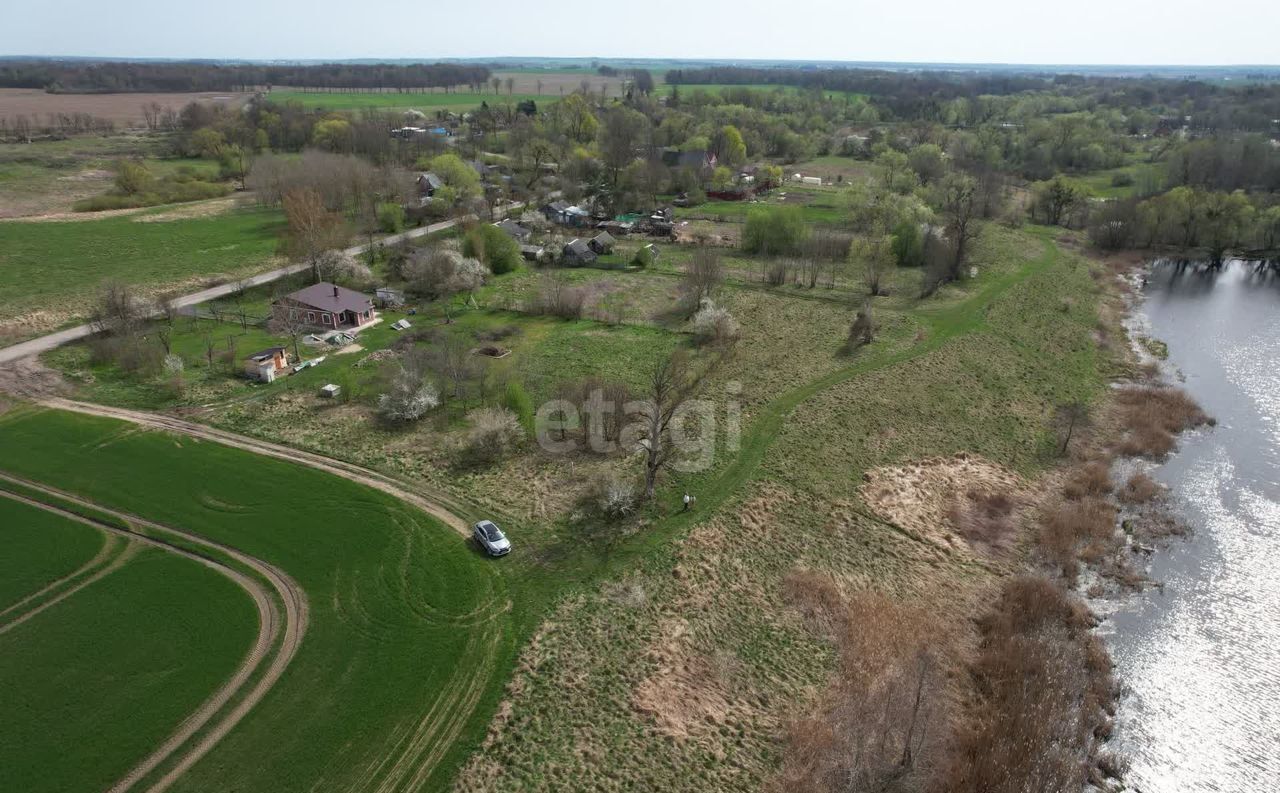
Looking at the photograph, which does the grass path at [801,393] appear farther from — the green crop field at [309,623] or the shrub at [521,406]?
the shrub at [521,406]

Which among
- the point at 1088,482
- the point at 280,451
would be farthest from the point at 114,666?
the point at 1088,482

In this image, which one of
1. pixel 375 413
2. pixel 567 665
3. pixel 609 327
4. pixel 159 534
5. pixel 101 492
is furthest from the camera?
pixel 609 327

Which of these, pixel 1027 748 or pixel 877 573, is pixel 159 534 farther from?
pixel 1027 748

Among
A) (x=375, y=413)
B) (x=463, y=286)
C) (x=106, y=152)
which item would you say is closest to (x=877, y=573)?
(x=375, y=413)

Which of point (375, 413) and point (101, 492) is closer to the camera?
point (101, 492)

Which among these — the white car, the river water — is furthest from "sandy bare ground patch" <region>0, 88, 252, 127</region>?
the river water

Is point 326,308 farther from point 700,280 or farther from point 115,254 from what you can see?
point 115,254
